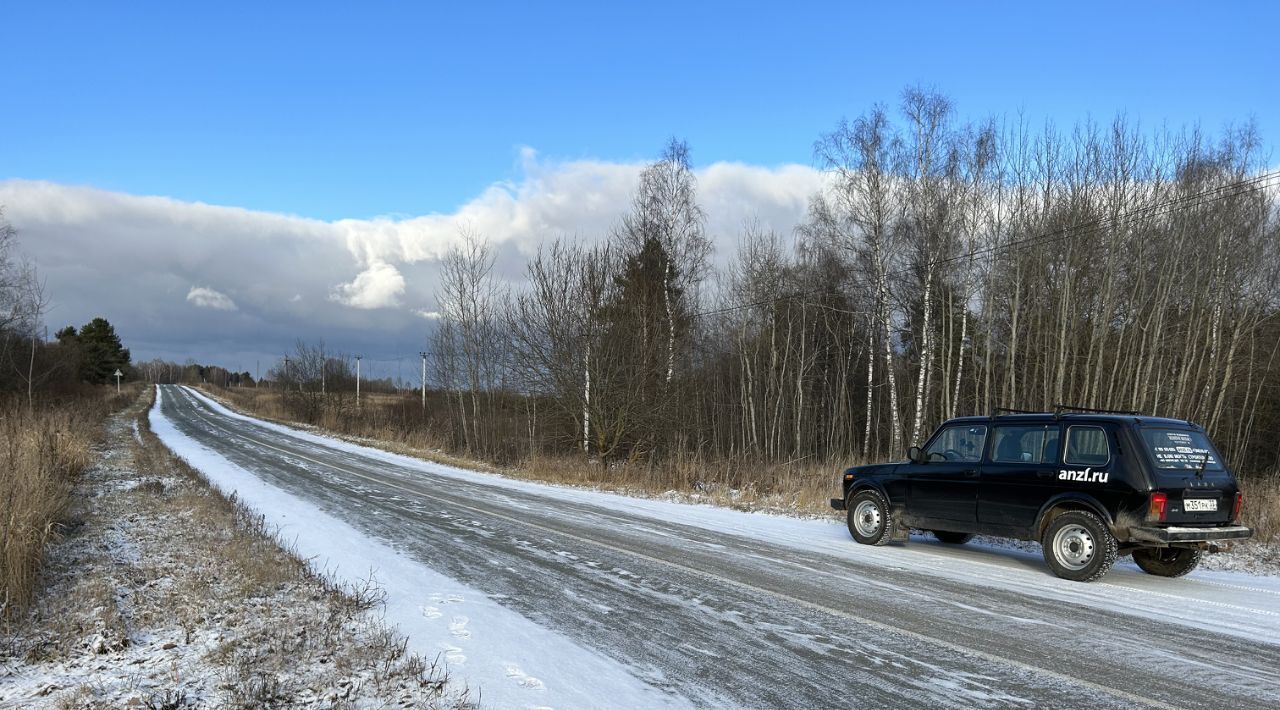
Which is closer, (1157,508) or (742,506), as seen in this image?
(1157,508)

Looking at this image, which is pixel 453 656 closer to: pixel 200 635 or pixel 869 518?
pixel 200 635

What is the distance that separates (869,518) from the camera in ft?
34.1

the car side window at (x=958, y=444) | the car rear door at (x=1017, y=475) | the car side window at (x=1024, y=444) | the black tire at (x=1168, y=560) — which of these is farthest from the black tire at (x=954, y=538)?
the black tire at (x=1168, y=560)

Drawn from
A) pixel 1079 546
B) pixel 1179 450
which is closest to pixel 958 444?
pixel 1079 546

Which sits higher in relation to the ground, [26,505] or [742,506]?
[26,505]

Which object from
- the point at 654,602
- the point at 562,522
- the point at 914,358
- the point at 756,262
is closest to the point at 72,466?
the point at 562,522

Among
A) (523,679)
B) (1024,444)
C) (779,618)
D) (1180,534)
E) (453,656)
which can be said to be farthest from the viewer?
(1024,444)

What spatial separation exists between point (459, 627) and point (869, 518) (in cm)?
656

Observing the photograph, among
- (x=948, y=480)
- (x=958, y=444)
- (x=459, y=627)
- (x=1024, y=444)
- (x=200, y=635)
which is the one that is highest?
(x=1024, y=444)

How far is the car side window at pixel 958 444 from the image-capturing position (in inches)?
365

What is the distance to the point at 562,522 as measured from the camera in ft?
38.3

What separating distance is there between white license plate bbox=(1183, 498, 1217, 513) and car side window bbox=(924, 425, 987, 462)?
2148 millimetres

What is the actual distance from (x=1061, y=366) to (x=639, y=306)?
13.8m

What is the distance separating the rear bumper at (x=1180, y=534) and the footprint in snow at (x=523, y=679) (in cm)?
643
